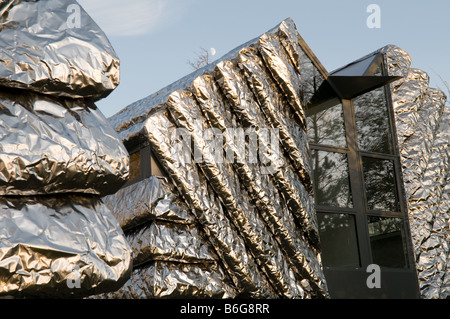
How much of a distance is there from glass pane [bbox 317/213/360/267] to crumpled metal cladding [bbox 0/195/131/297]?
375 cm

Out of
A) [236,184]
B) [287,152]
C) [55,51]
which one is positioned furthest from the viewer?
[287,152]

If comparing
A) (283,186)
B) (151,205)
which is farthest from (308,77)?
(151,205)

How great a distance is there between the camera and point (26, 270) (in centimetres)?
192

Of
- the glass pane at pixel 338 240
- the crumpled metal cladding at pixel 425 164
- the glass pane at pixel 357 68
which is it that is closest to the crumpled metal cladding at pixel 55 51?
the glass pane at pixel 338 240

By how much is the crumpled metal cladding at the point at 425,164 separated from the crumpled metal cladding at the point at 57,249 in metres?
5.11

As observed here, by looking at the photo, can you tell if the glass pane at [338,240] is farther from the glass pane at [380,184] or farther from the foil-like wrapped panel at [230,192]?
the foil-like wrapped panel at [230,192]

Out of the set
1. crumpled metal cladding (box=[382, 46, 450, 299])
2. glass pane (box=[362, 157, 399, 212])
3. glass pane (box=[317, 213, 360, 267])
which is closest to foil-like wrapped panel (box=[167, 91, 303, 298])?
glass pane (box=[317, 213, 360, 267])

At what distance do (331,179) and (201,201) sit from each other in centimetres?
182

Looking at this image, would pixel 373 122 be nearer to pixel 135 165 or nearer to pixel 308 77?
pixel 308 77

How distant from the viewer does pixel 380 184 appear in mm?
6418

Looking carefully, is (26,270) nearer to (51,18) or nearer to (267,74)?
(51,18)

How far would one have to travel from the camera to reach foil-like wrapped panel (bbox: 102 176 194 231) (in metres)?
4.55

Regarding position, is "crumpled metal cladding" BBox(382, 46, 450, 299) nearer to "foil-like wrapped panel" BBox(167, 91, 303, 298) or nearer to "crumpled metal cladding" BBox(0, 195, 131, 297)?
"foil-like wrapped panel" BBox(167, 91, 303, 298)
